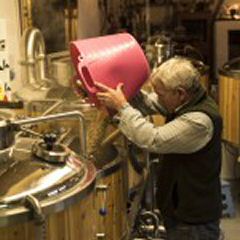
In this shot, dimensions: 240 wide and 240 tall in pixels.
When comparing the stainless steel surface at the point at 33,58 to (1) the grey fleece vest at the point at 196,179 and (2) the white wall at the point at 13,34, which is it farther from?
(1) the grey fleece vest at the point at 196,179

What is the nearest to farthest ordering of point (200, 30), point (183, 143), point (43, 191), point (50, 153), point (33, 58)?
1. point (43, 191)
2. point (50, 153)
3. point (183, 143)
4. point (33, 58)
5. point (200, 30)

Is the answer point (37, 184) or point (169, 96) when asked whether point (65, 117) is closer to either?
point (37, 184)

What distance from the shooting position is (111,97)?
194 cm

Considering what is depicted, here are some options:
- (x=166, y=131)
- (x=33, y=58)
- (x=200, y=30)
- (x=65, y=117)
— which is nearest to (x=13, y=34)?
(x=33, y=58)

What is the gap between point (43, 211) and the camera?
1.36 meters

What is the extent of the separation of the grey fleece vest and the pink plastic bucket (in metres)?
0.23

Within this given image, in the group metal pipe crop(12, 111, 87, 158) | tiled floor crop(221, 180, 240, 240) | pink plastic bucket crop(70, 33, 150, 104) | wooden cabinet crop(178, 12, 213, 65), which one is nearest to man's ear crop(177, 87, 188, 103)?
pink plastic bucket crop(70, 33, 150, 104)

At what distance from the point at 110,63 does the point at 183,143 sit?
410 millimetres

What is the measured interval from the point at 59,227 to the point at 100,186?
471 millimetres

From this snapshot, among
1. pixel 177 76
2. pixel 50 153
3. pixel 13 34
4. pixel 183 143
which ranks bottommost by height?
pixel 183 143

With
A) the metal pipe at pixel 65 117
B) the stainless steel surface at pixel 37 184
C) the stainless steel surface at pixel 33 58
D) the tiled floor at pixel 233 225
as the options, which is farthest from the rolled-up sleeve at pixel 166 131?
the tiled floor at pixel 233 225

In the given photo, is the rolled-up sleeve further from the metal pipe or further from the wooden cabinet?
the wooden cabinet

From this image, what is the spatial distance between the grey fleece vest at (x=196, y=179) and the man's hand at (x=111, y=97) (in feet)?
0.89

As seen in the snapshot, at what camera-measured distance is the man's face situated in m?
2.09
